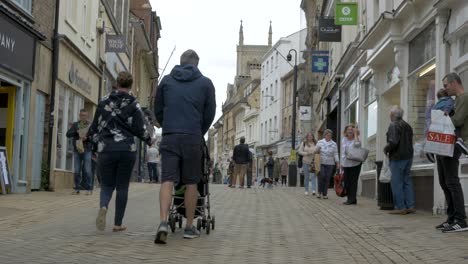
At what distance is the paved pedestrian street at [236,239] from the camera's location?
20.3ft

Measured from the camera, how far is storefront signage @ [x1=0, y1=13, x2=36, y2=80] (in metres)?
12.8

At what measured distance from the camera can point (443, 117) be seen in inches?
316

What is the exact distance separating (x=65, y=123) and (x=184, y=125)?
11595mm

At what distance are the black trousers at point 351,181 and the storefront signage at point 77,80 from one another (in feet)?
25.2

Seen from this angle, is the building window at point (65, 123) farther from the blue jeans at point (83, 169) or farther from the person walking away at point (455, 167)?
the person walking away at point (455, 167)

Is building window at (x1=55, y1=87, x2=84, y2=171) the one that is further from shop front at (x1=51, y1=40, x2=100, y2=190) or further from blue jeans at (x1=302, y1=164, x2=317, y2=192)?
blue jeans at (x1=302, y1=164, x2=317, y2=192)

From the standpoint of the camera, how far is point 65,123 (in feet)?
58.9

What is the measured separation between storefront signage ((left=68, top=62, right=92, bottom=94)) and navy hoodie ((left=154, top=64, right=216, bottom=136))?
11167 mm

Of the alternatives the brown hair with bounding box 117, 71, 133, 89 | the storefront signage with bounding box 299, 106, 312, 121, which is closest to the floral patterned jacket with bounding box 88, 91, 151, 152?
the brown hair with bounding box 117, 71, 133, 89

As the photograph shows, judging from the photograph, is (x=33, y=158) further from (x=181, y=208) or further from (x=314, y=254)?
(x=314, y=254)

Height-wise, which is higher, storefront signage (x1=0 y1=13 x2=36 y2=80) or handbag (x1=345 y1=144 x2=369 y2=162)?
storefront signage (x1=0 y1=13 x2=36 y2=80)

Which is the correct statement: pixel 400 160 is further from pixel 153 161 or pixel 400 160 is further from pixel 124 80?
pixel 153 161

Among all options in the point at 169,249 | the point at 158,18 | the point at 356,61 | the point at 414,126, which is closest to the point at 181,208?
the point at 169,249

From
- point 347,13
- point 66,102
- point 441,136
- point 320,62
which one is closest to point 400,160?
point 441,136
